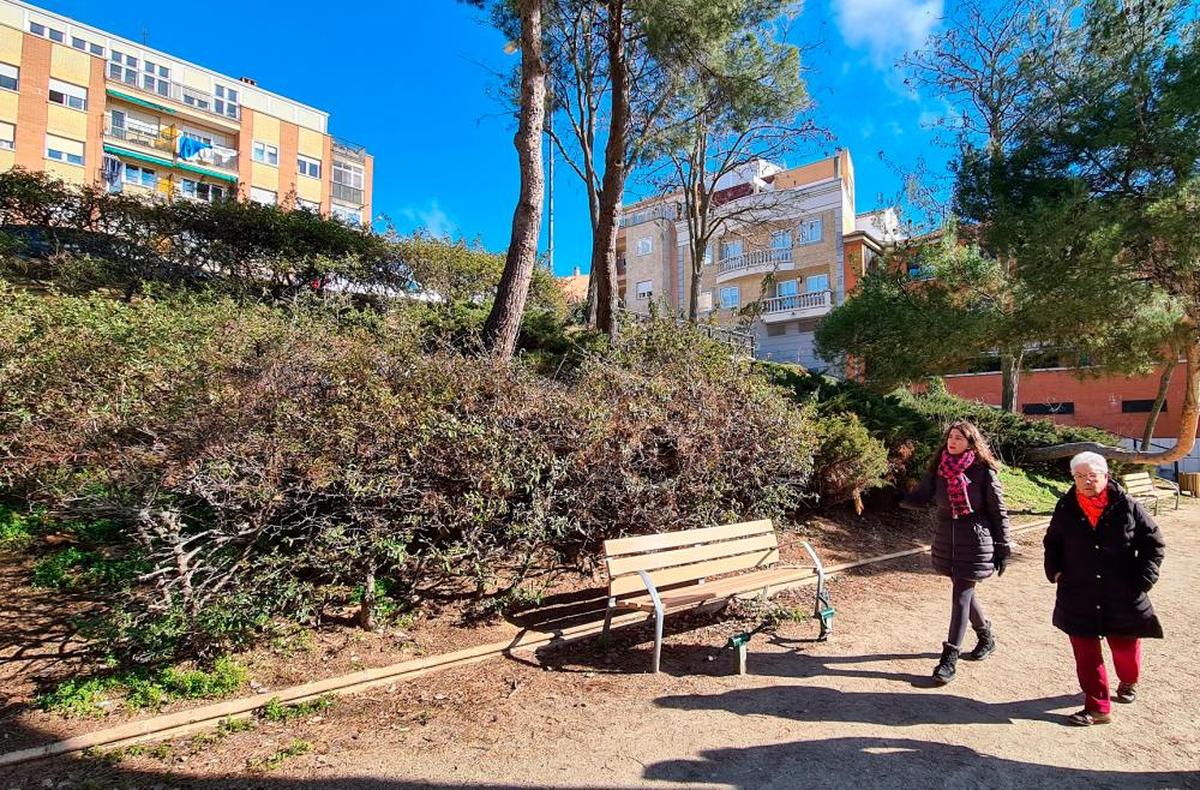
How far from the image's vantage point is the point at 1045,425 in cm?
1547

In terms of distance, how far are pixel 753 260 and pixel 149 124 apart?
35342 mm

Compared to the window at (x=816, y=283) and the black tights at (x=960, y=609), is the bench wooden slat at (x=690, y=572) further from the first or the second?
the window at (x=816, y=283)

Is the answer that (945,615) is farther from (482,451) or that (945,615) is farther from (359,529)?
(359,529)

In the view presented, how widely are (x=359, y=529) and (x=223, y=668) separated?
1055 mm

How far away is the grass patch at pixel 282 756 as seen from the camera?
301 centimetres

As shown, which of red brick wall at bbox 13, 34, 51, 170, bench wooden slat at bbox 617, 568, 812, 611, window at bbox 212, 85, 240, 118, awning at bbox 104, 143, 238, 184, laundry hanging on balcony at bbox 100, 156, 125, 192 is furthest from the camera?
window at bbox 212, 85, 240, 118

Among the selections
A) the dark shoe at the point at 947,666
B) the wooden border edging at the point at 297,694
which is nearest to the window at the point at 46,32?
the wooden border edging at the point at 297,694

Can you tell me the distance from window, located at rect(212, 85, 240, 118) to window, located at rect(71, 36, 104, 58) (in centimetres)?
554

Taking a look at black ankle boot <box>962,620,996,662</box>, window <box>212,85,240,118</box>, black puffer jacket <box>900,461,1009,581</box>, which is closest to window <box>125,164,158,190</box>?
window <box>212,85,240,118</box>

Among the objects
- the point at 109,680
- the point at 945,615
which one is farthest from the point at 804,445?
the point at 109,680

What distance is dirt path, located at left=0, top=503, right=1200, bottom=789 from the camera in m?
2.94

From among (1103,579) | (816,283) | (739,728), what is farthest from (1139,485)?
(816,283)

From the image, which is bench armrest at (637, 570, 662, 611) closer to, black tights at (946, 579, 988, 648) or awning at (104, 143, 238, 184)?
black tights at (946, 579, 988, 648)

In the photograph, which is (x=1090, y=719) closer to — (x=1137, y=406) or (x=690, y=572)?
(x=690, y=572)
